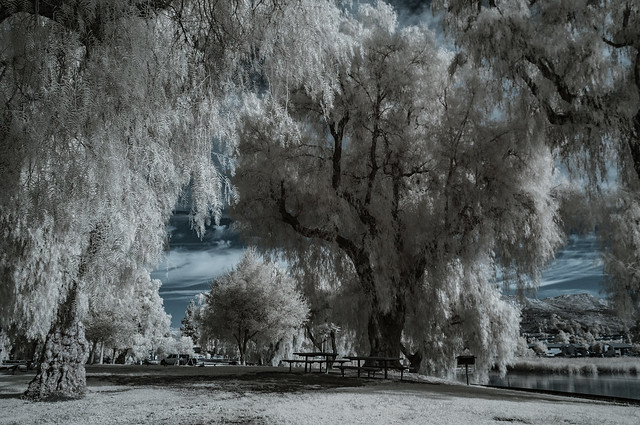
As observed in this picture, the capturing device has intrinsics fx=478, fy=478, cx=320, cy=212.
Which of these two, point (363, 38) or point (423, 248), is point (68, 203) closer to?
point (423, 248)

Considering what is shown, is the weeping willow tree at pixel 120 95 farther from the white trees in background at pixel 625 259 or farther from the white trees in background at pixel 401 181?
the white trees in background at pixel 625 259

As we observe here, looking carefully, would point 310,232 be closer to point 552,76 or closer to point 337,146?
point 337,146

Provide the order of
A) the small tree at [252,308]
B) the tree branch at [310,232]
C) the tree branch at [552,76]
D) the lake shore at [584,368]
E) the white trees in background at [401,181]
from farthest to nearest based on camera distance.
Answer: the lake shore at [584,368]
the small tree at [252,308]
the tree branch at [310,232]
the white trees in background at [401,181]
the tree branch at [552,76]

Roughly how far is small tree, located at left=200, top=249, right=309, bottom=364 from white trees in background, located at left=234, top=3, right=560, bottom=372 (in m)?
11.8

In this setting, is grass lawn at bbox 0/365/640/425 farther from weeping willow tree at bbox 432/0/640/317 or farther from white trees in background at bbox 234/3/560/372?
white trees in background at bbox 234/3/560/372

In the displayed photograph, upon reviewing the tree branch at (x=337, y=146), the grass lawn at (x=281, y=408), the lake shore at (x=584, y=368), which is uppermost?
the tree branch at (x=337, y=146)

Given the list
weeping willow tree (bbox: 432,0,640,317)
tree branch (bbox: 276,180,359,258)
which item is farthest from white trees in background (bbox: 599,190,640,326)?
tree branch (bbox: 276,180,359,258)

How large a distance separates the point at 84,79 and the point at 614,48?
857 cm

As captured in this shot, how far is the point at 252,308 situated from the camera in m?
24.1

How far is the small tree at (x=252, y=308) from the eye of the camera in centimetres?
2398

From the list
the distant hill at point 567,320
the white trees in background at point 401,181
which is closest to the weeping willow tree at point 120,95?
the white trees in background at point 401,181

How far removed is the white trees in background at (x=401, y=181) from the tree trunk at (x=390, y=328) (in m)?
0.03

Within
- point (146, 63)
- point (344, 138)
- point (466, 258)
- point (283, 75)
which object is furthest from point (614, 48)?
point (146, 63)

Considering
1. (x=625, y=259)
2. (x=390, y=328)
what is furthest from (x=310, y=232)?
(x=625, y=259)
